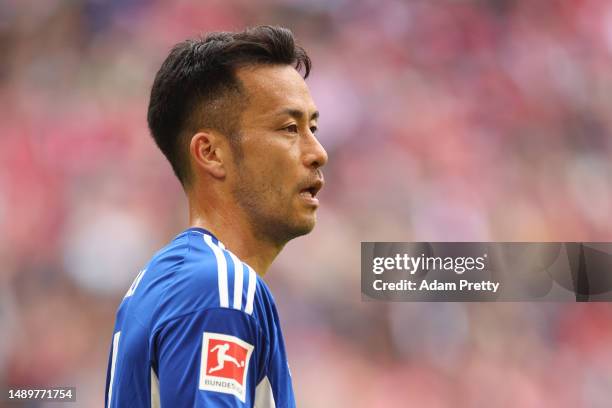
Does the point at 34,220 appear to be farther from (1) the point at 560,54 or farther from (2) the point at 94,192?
(1) the point at 560,54

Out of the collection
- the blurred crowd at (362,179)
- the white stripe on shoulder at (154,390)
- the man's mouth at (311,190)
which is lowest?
the white stripe on shoulder at (154,390)

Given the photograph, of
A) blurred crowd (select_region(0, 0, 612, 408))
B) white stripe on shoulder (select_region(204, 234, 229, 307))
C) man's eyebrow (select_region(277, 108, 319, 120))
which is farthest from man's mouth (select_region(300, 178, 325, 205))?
blurred crowd (select_region(0, 0, 612, 408))

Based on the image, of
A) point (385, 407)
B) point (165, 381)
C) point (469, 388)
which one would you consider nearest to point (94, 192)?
point (385, 407)

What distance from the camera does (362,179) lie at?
309cm

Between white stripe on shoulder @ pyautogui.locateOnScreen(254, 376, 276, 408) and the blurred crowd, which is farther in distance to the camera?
the blurred crowd

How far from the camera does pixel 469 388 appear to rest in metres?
2.97

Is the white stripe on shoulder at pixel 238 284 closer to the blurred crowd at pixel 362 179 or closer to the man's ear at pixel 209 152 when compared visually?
the man's ear at pixel 209 152

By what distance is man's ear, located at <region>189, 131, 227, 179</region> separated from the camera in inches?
52.5

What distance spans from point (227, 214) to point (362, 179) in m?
1.80

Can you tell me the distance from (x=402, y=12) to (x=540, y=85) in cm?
56

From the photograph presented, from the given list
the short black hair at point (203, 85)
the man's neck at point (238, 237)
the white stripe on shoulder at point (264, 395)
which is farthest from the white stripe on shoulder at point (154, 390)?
the short black hair at point (203, 85)

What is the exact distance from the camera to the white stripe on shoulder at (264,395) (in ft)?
3.63

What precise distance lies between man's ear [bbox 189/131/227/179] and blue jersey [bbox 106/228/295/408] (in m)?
0.17

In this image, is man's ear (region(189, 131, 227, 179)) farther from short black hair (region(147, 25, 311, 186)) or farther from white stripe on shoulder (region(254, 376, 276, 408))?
white stripe on shoulder (region(254, 376, 276, 408))
